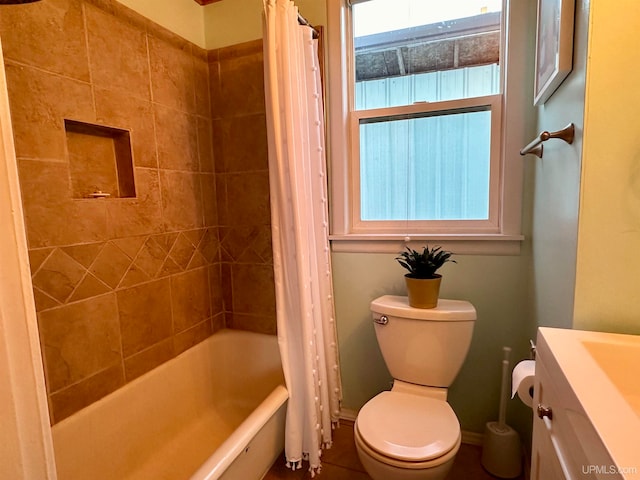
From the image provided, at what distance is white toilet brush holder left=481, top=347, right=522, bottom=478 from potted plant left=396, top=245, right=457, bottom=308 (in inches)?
17.3

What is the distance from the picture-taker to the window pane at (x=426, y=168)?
1649 millimetres

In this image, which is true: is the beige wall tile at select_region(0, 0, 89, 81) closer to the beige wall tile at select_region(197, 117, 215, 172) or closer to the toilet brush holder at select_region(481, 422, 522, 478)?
the beige wall tile at select_region(197, 117, 215, 172)

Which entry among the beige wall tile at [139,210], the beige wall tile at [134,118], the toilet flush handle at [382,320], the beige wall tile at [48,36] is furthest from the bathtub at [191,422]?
the beige wall tile at [48,36]

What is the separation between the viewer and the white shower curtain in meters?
1.35

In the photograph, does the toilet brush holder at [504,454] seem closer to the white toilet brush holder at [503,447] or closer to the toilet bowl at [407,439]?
the white toilet brush holder at [503,447]

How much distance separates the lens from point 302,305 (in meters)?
1.42

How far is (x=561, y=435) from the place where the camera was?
656 mm

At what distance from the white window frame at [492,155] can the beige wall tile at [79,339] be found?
1094 mm

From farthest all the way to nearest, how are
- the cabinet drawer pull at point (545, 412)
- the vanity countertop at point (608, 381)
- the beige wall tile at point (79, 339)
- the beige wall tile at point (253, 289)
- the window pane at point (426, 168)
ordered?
the beige wall tile at point (253, 289) → the window pane at point (426, 168) → the beige wall tile at point (79, 339) → the cabinet drawer pull at point (545, 412) → the vanity countertop at point (608, 381)

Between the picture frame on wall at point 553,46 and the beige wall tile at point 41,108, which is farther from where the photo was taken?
the beige wall tile at point 41,108

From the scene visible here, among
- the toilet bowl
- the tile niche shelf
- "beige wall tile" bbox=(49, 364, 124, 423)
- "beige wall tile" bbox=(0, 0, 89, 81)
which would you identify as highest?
"beige wall tile" bbox=(0, 0, 89, 81)

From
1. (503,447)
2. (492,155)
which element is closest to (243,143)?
(492,155)

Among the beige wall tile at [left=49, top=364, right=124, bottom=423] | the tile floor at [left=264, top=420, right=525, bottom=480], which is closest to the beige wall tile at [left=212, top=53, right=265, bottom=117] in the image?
the beige wall tile at [left=49, top=364, right=124, bottom=423]

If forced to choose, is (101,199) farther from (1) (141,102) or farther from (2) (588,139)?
(2) (588,139)
